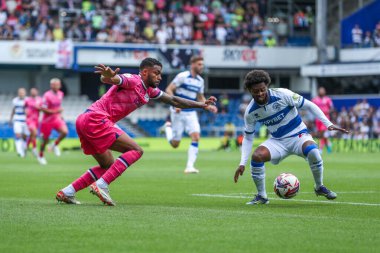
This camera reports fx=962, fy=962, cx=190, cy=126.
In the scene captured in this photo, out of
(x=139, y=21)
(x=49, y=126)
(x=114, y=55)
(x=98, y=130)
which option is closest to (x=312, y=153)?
(x=98, y=130)

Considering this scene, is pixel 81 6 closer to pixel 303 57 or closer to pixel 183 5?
pixel 183 5

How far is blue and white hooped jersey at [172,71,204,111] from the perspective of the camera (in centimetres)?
2336

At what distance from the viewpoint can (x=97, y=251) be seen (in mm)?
8625

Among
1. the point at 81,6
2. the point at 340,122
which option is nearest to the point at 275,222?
the point at 340,122

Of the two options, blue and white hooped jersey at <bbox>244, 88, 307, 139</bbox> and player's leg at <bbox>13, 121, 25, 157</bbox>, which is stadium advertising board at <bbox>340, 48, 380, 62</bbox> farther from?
blue and white hooped jersey at <bbox>244, 88, 307, 139</bbox>

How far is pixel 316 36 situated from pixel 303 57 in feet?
5.49

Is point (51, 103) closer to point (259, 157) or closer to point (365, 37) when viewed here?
point (259, 157)

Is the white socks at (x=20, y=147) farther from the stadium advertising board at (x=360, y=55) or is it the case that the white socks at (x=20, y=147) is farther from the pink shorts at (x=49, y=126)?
the stadium advertising board at (x=360, y=55)

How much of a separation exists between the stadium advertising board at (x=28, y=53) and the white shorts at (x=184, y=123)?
27.2m

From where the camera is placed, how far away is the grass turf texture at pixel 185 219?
905 cm

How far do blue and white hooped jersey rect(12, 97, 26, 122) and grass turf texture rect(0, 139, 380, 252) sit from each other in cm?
1583

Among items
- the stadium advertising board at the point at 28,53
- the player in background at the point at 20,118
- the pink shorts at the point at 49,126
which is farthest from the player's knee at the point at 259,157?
the stadium advertising board at the point at 28,53

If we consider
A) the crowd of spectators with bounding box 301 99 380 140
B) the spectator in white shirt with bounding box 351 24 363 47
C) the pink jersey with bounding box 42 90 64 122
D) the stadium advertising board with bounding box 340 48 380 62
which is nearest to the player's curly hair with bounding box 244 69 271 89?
the pink jersey with bounding box 42 90 64 122

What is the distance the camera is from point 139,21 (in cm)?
5297
